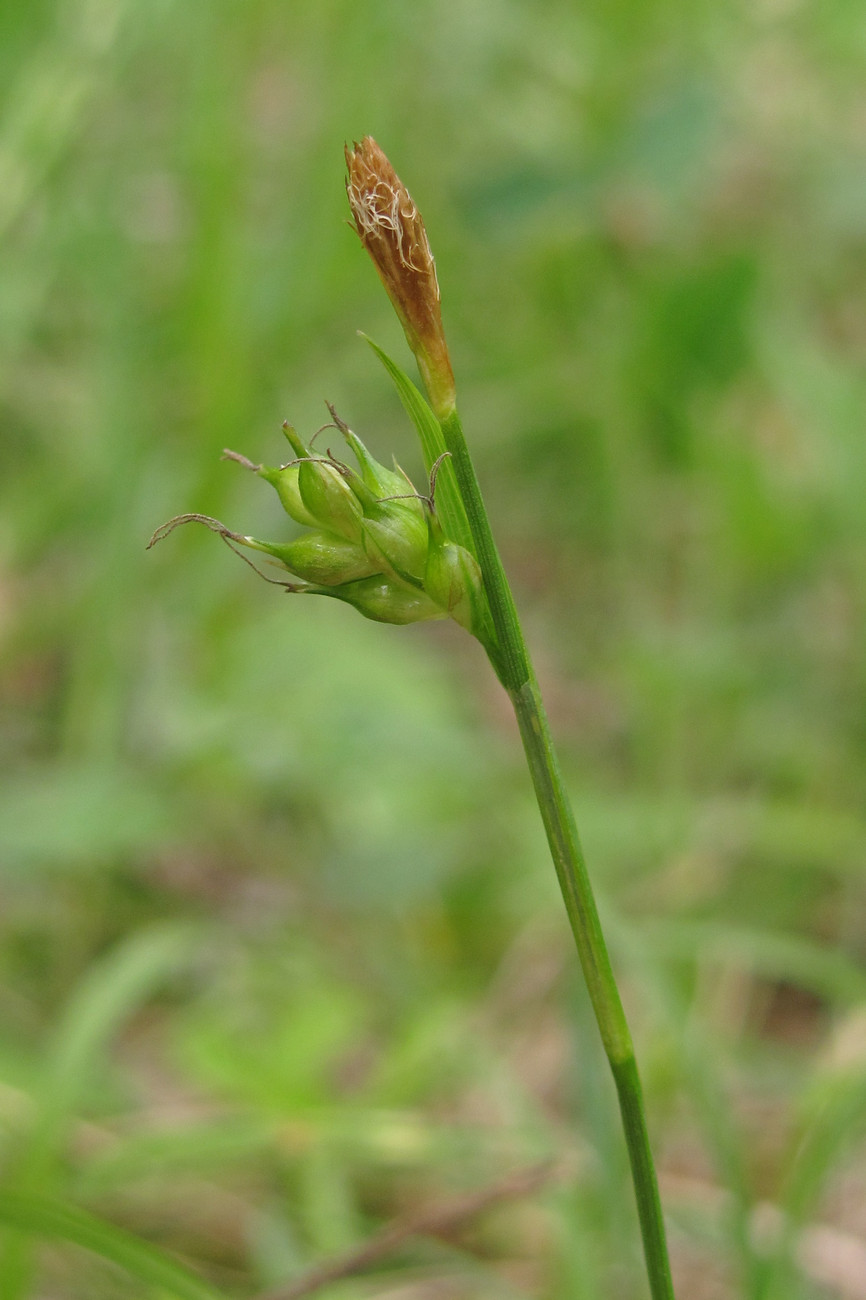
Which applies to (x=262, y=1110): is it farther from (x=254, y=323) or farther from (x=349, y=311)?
(x=349, y=311)

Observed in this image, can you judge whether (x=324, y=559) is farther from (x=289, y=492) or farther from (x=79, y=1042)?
(x=79, y=1042)

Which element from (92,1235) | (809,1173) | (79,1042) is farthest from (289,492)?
(79,1042)

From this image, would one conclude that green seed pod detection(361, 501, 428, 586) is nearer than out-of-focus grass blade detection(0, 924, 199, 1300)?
Yes

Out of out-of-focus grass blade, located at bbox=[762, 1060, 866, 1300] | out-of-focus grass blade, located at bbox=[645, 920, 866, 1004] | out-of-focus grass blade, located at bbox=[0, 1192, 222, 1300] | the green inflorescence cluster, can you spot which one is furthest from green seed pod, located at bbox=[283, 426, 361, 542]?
out-of-focus grass blade, located at bbox=[645, 920, 866, 1004]

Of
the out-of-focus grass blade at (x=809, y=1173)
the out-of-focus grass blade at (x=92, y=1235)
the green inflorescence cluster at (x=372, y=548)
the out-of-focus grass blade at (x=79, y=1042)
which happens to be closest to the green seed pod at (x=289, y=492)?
the green inflorescence cluster at (x=372, y=548)

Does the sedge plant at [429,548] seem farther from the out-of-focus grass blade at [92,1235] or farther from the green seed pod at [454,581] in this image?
the out-of-focus grass blade at [92,1235]

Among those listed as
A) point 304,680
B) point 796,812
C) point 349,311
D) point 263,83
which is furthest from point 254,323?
point 263,83

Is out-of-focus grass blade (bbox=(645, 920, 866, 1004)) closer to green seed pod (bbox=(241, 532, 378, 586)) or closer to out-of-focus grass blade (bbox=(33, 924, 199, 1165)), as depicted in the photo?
out-of-focus grass blade (bbox=(33, 924, 199, 1165))
